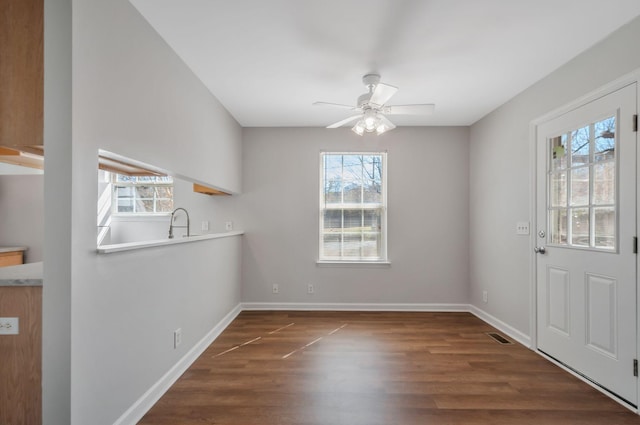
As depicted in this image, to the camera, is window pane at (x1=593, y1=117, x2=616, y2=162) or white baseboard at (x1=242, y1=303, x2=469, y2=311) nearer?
window pane at (x1=593, y1=117, x2=616, y2=162)

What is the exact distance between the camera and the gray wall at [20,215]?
139 inches

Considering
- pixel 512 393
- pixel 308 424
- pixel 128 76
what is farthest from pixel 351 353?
pixel 128 76

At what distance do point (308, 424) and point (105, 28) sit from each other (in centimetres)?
252

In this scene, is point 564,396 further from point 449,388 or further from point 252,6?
point 252,6

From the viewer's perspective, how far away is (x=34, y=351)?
62.3 inches

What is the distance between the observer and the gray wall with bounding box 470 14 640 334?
7.89ft

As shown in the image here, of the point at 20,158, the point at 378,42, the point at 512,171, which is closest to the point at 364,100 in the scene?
the point at 378,42

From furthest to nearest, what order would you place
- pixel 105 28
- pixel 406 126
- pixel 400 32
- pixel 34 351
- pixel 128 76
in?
1. pixel 406 126
2. pixel 400 32
3. pixel 128 76
4. pixel 105 28
5. pixel 34 351

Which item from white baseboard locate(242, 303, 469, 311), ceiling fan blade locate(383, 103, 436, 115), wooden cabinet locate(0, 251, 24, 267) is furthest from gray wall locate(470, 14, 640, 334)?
wooden cabinet locate(0, 251, 24, 267)

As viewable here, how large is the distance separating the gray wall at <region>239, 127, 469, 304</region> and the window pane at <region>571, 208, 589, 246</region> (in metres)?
1.88

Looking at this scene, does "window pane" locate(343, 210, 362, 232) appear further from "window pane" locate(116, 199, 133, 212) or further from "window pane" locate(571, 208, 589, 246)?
"window pane" locate(116, 199, 133, 212)

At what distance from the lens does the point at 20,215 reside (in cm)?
357

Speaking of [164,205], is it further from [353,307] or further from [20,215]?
[353,307]

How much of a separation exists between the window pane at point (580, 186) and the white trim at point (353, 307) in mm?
2301
